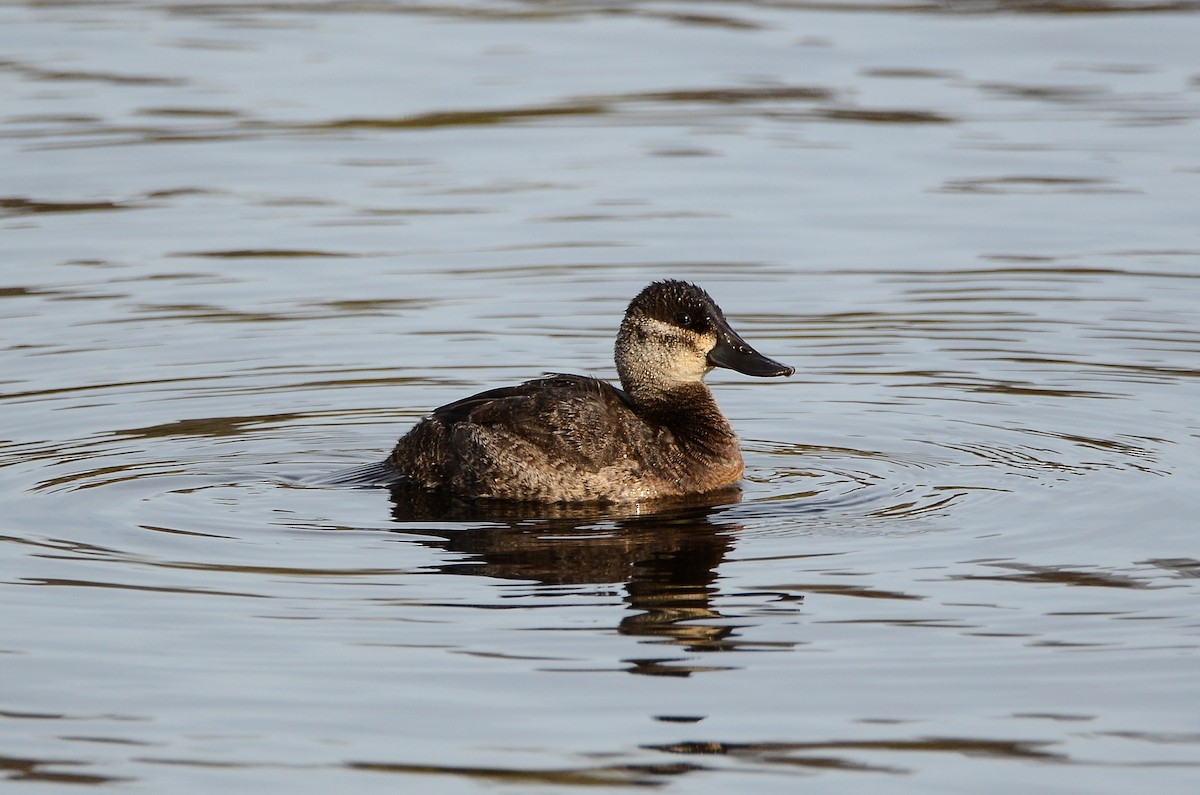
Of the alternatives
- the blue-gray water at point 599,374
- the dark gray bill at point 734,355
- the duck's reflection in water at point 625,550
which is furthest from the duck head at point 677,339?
the duck's reflection in water at point 625,550

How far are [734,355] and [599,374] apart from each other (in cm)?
201

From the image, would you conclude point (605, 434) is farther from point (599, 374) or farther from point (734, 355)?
point (599, 374)

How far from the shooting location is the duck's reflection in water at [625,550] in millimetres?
7004

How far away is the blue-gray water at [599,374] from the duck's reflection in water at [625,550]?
3cm

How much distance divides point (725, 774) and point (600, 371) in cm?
590

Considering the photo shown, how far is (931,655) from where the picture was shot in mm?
6621

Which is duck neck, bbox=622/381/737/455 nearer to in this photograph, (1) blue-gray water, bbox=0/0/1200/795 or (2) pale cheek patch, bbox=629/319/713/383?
(2) pale cheek patch, bbox=629/319/713/383

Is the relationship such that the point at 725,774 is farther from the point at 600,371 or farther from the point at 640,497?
the point at 600,371

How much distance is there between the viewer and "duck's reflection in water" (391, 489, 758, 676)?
7.00 m

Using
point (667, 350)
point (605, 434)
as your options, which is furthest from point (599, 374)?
point (605, 434)

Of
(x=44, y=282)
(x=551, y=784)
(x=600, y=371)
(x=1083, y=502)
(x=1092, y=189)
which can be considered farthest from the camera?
(x=1092, y=189)

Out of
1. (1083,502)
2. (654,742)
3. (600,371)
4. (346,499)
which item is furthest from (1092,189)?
(654,742)

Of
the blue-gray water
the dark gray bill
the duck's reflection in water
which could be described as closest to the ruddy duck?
the dark gray bill

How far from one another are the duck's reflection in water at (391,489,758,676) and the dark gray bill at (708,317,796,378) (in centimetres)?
73
